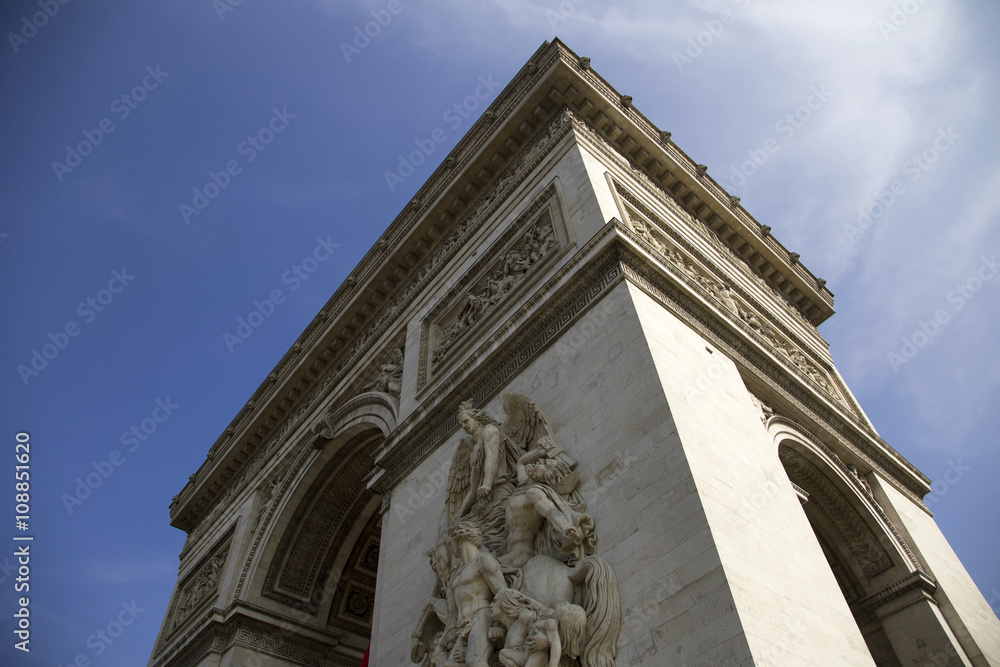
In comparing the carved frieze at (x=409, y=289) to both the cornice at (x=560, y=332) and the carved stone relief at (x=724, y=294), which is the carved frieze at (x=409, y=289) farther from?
the carved stone relief at (x=724, y=294)

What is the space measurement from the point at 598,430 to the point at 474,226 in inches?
234

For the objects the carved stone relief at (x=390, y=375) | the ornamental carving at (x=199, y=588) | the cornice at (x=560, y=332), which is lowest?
the cornice at (x=560, y=332)

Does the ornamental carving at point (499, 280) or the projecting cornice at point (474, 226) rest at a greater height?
the projecting cornice at point (474, 226)

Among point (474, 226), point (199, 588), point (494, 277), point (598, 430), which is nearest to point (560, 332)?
point (598, 430)

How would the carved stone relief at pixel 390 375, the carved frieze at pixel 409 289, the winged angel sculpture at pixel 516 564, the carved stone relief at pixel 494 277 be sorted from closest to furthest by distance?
the winged angel sculpture at pixel 516 564
the carved stone relief at pixel 494 277
the carved frieze at pixel 409 289
the carved stone relief at pixel 390 375

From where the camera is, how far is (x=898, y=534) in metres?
8.92

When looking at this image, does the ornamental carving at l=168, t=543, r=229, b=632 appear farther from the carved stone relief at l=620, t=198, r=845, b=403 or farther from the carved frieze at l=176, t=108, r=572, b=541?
the carved stone relief at l=620, t=198, r=845, b=403

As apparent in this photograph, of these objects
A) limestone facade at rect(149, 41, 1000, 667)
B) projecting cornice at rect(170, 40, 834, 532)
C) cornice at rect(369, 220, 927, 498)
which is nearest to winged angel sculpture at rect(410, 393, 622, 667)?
limestone facade at rect(149, 41, 1000, 667)

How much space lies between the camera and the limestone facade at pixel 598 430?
5.38 meters

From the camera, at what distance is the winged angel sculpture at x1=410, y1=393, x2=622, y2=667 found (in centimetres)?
504

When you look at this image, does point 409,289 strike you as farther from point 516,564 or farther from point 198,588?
point 198,588

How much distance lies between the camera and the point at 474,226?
1143cm

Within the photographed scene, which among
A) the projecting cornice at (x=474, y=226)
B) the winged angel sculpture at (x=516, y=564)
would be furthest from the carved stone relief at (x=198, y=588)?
the winged angel sculpture at (x=516, y=564)

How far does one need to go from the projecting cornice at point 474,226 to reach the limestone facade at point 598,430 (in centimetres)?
5
